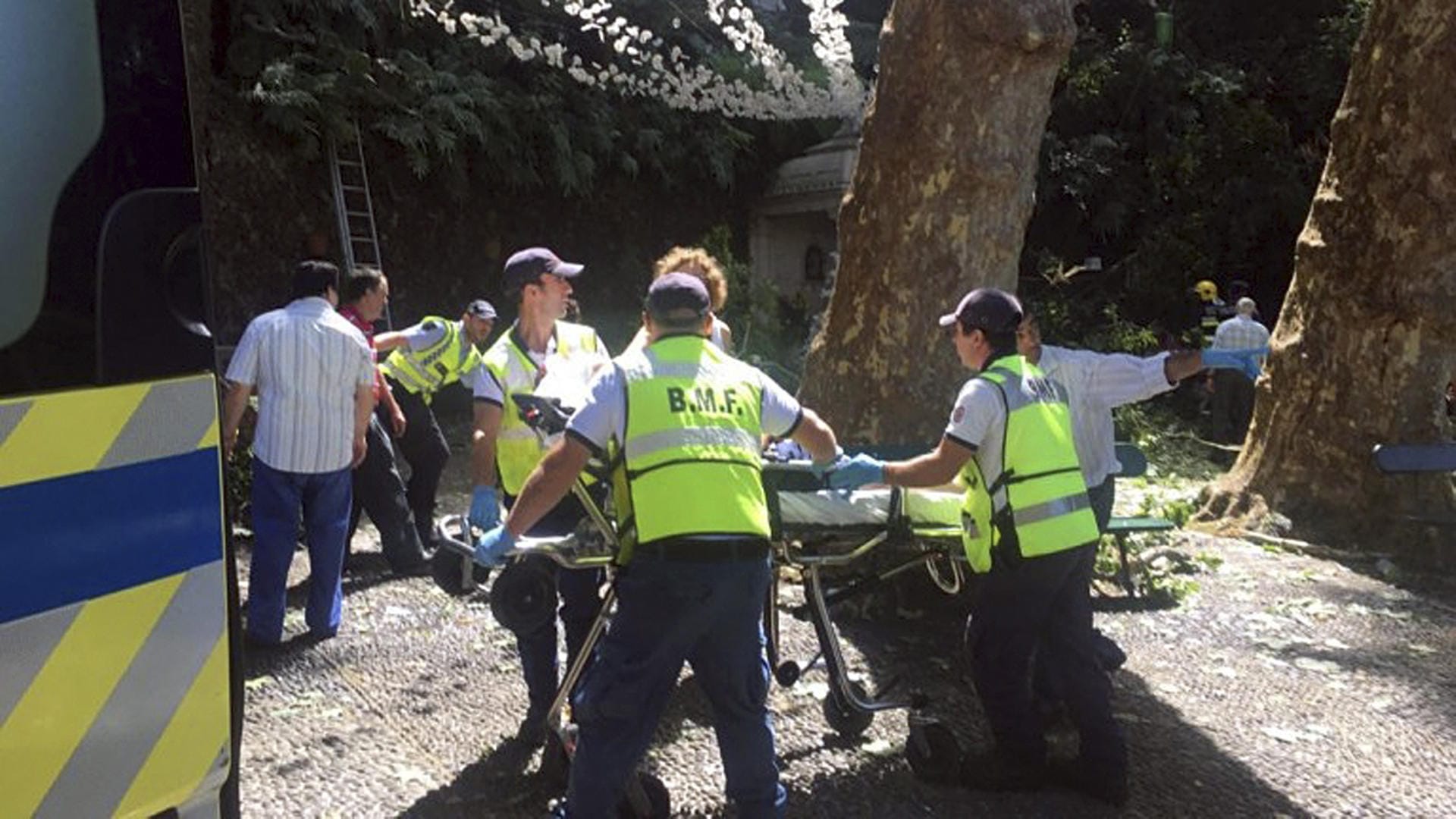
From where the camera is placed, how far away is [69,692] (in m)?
1.88

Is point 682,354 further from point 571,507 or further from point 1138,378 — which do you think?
point 1138,378

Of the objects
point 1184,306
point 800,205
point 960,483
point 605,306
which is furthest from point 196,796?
point 1184,306

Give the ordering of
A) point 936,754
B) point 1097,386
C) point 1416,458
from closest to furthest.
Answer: point 936,754 < point 1097,386 < point 1416,458

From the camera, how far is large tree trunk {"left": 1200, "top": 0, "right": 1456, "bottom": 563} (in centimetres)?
757

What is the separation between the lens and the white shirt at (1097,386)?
4969 mm

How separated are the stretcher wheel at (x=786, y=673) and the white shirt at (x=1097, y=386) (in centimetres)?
158

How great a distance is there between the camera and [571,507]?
4336 mm

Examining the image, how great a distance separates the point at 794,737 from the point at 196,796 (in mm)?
2800

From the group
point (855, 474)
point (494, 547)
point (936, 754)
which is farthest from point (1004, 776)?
point (494, 547)

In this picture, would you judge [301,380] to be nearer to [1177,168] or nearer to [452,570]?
[452,570]

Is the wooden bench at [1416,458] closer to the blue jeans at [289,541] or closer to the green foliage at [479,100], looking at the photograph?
the blue jeans at [289,541]

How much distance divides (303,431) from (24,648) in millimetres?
3799

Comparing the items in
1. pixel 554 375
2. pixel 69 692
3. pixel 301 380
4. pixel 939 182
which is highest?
pixel 939 182

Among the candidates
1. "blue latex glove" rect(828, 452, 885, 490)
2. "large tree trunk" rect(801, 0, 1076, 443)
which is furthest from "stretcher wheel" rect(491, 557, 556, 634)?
"large tree trunk" rect(801, 0, 1076, 443)
